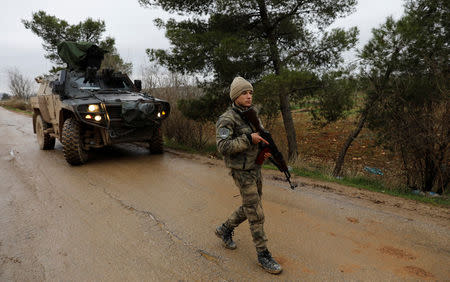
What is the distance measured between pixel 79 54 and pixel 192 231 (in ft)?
21.0

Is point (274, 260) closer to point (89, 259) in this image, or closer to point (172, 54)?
point (89, 259)

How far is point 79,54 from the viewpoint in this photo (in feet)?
24.7

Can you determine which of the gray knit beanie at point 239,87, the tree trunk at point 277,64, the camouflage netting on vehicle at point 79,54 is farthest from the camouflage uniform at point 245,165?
the camouflage netting on vehicle at point 79,54

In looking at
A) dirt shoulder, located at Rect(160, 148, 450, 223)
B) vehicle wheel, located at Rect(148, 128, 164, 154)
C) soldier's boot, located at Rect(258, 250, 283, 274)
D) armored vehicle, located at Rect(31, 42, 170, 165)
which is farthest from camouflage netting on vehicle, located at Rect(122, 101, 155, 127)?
soldier's boot, located at Rect(258, 250, 283, 274)

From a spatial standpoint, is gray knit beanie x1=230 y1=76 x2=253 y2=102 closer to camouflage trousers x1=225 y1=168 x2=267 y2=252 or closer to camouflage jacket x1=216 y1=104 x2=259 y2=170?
camouflage jacket x1=216 y1=104 x2=259 y2=170

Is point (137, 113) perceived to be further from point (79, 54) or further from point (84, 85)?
point (79, 54)

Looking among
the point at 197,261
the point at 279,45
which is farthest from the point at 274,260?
the point at 279,45

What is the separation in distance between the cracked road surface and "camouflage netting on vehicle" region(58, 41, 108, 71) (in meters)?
3.55

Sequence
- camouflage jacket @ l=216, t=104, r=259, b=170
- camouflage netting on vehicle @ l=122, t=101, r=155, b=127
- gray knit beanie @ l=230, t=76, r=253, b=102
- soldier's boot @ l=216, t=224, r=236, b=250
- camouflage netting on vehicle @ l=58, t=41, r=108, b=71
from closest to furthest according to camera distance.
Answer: camouflage jacket @ l=216, t=104, r=259, b=170 < gray knit beanie @ l=230, t=76, r=253, b=102 < soldier's boot @ l=216, t=224, r=236, b=250 < camouflage netting on vehicle @ l=122, t=101, r=155, b=127 < camouflage netting on vehicle @ l=58, t=41, r=108, b=71

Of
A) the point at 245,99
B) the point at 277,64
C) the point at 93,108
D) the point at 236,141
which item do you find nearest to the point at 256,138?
the point at 236,141

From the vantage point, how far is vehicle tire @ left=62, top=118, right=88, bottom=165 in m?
5.79

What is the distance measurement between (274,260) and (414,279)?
115cm

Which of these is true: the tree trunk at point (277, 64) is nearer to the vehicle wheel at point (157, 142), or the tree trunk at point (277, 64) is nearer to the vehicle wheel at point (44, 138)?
the vehicle wheel at point (157, 142)

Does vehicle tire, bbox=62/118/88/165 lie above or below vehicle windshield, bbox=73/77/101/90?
below
